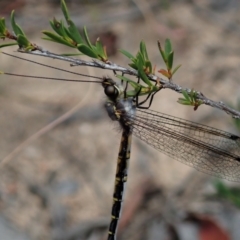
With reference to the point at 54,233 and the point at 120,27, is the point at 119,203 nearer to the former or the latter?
the point at 54,233

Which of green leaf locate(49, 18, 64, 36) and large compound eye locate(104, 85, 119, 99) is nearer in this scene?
green leaf locate(49, 18, 64, 36)

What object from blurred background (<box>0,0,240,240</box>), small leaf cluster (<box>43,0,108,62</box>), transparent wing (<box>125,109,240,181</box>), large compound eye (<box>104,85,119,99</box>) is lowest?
small leaf cluster (<box>43,0,108,62</box>)

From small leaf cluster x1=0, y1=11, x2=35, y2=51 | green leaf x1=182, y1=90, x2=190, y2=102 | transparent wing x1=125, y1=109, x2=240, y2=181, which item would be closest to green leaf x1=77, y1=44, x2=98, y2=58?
small leaf cluster x1=0, y1=11, x2=35, y2=51

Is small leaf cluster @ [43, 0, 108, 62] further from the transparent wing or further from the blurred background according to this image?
the blurred background

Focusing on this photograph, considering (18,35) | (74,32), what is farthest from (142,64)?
(18,35)

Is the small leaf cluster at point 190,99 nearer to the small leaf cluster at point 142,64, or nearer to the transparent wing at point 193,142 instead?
the small leaf cluster at point 142,64

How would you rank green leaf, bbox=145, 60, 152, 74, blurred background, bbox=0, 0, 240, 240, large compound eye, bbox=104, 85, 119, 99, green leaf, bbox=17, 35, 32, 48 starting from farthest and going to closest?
1. blurred background, bbox=0, 0, 240, 240
2. large compound eye, bbox=104, 85, 119, 99
3. green leaf, bbox=145, 60, 152, 74
4. green leaf, bbox=17, 35, 32, 48

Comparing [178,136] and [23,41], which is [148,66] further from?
[178,136]
